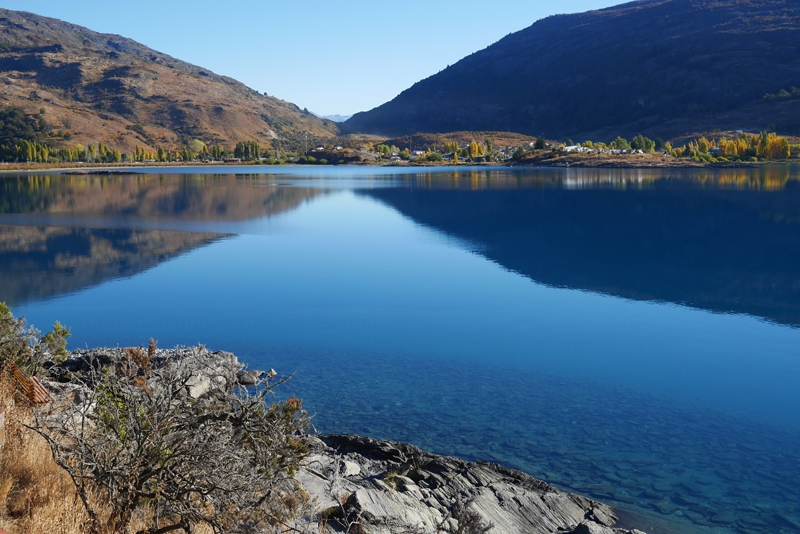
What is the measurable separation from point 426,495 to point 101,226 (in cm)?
2739

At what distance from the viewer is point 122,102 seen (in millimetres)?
130250

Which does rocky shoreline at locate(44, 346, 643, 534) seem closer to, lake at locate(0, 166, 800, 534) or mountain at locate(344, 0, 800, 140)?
lake at locate(0, 166, 800, 534)

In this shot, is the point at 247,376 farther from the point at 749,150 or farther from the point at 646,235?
the point at 749,150

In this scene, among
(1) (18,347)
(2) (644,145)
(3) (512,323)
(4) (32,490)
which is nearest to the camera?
(4) (32,490)

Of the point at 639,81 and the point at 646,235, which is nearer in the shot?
the point at 646,235

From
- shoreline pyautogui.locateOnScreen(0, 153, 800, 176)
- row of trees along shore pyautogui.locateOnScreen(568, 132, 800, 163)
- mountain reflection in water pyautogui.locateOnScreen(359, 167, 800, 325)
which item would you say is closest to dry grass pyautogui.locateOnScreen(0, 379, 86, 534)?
mountain reflection in water pyautogui.locateOnScreen(359, 167, 800, 325)

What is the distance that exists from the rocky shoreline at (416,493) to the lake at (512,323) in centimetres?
59

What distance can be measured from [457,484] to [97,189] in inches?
2088

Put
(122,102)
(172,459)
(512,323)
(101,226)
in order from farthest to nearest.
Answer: (122,102), (101,226), (512,323), (172,459)

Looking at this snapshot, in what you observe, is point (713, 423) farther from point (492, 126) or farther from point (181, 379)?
point (492, 126)

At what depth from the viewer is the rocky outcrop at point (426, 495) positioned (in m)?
5.61

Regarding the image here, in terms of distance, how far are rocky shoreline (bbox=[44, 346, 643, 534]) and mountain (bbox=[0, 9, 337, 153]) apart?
354ft

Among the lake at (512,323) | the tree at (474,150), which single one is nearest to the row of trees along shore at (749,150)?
the tree at (474,150)

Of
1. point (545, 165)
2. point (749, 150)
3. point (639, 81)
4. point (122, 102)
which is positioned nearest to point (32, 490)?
point (545, 165)
